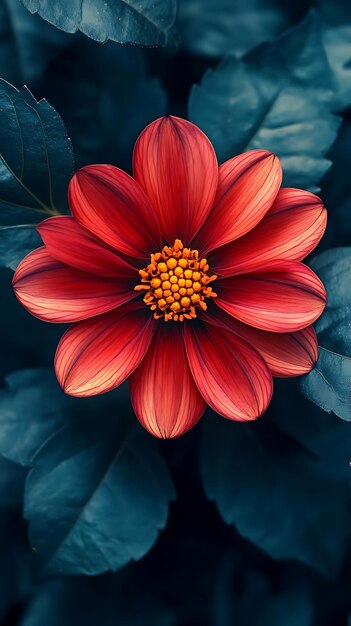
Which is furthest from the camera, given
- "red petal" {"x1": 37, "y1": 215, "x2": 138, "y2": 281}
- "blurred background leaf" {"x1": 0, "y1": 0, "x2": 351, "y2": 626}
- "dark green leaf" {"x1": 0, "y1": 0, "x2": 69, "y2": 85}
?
"dark green leaf" {"x1": 0, "y1": 0, "x2": 69, "y2": 85}

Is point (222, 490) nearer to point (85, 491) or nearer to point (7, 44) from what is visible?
point (85, 491)

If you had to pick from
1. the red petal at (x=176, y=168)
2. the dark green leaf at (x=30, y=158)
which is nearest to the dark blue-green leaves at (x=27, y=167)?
the dark green leaf at (x=30, y=158)

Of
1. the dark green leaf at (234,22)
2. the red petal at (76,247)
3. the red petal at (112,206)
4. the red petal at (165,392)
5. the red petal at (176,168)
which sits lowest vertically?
the red petal at (165,392)

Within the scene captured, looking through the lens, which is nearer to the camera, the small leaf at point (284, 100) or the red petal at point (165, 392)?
the red petal at point (165, 392)

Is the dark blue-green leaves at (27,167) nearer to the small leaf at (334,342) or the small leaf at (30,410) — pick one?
the small leaf at (30,410)

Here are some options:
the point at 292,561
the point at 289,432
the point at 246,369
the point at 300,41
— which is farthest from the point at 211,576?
the point at 300,41

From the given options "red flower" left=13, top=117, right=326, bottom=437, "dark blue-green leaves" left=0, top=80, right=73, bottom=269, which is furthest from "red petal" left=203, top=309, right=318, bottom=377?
"dark blue-green leaves" left=0, top=80, right=73, bottom=269

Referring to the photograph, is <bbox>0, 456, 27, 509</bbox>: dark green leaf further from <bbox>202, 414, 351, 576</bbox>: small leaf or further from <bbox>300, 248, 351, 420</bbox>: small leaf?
<bbox>300, 248, 351, 420</bbox>: small leaf
